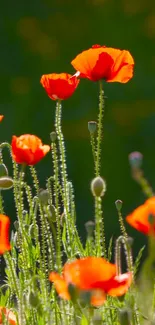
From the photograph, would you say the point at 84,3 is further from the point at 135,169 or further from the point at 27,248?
the point at 135,169

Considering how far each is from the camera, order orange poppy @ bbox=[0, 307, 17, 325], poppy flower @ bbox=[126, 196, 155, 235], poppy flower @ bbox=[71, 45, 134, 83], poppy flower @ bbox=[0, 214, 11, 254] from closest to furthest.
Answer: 1. poppy flower @ bbox=[126, 196, 155, 235]
2. poppy flower @ bbox=[0, 214, 11, 254]
3. orange poppy @ bbox=[0, 307, 17, 325]
4. poppy flower @ bbox=[71, 45, 134, 83]

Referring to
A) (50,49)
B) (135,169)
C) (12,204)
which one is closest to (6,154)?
(12,204)

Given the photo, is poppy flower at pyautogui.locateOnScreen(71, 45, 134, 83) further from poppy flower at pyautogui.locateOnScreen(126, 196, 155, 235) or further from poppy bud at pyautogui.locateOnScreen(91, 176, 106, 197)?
poppy flower at pyautogui.locateOnScreen(126, 196, 155, 235)

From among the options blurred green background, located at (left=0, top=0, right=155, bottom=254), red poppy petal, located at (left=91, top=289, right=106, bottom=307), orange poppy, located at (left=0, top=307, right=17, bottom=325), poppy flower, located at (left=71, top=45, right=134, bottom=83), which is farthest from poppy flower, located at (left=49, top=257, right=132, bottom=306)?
blurred green background, located at (left=0, top=0, right=155, bottom=254)

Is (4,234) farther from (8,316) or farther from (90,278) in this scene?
(8,316)

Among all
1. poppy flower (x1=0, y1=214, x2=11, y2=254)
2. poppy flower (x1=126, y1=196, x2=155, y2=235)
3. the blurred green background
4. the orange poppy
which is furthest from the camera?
the blurred green background

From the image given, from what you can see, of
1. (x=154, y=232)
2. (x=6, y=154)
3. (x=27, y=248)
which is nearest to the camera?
(x=154, y=232)

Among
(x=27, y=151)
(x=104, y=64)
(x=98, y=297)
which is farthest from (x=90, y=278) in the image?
(x=104, y=64)

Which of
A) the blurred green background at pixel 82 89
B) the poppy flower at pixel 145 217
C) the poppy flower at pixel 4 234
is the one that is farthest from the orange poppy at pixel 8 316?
the blurred green background at pixel 82 89
